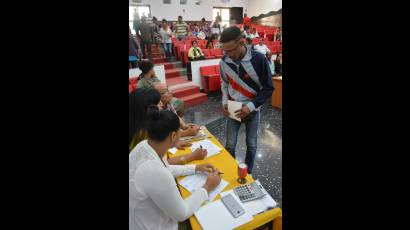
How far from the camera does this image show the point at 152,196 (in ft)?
3.10

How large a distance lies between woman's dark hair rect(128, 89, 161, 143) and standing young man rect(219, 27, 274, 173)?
69cm

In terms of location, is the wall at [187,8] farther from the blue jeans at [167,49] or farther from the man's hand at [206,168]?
the man's hand at [206,168]

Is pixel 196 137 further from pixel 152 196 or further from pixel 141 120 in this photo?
pixel 152 196

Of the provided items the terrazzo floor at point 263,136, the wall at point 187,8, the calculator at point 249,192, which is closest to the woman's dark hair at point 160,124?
the calculator at point 249,192

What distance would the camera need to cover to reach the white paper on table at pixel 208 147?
1.62 metres

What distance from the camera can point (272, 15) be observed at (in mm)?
12633

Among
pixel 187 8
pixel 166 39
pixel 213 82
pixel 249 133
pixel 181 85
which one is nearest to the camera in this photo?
pixel 249 133

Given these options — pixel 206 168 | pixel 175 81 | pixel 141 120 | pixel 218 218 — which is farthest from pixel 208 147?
pixel 175 81

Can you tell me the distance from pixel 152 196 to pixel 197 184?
16.5 inches

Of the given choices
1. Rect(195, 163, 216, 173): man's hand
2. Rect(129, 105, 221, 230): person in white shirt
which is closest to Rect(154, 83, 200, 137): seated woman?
Rect(195, 163, 216, 173): man's hand

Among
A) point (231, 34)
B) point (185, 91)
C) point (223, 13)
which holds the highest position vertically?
point (223, 13)
